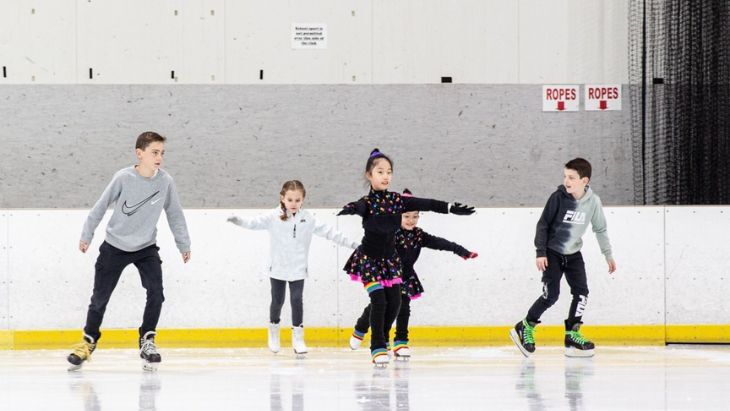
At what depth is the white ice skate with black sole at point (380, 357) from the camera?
711 cm

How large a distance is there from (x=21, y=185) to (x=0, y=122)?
60 cm

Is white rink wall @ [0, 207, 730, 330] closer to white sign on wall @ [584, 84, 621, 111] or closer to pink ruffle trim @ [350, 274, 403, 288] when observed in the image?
pink ruffle trim @ [350, 274, 403, 288]

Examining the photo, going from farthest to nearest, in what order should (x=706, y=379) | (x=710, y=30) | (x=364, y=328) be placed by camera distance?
1. (x=710, y=30)
2. (x=364, y=328)
3. (x=706, y=379)

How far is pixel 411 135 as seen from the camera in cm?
1082

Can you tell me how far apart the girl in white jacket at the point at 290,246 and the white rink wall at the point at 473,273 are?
60 cm

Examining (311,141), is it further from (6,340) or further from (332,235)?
(6,340)

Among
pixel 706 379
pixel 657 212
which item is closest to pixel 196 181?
pixel 657 212

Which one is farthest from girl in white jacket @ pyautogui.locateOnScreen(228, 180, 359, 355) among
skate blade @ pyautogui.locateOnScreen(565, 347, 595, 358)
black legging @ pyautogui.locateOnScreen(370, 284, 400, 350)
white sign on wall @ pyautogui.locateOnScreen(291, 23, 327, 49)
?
white sign on wall @ pyautogui.locateOnScreen(291, 23, 327, 49)

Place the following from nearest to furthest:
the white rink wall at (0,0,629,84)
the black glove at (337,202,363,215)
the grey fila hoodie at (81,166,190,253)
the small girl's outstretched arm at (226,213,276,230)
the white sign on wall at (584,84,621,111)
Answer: the black glove at (337,202,363,215), the grey fila hoodie at (81,166,190,253), the small girl's outstretched arm at (226,213,276,230), the white rink wall at (0,0,629,84), the white sign on wall at (584,84,621,111)

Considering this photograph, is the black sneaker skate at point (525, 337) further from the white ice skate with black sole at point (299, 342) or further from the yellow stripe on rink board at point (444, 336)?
the white ice skate with black sole at point (299, 342)

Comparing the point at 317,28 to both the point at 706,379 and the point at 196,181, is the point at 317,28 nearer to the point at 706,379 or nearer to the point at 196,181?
the point at 196,181

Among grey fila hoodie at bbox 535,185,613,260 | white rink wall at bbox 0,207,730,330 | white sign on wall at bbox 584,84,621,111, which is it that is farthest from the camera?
white sign on wall at bbox 584,84,621,111

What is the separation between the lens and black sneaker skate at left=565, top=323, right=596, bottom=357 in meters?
8.00

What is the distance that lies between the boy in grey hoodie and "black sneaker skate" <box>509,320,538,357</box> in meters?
2.47
